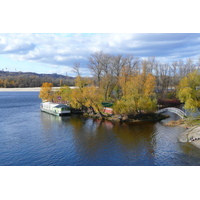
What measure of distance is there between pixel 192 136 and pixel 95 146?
519 inches

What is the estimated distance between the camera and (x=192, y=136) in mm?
26406

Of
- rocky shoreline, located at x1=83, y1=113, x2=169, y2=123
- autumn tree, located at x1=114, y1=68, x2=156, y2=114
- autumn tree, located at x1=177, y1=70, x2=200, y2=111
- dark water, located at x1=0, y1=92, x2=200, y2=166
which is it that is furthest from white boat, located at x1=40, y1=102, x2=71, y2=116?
autumn tree, located at x1=177, y1=70, x2=200, y2=111

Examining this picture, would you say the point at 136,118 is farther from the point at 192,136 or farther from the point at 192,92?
the point at 192,136

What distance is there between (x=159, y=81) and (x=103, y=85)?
38181 millimetres

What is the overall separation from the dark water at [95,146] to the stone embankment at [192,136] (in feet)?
3.19

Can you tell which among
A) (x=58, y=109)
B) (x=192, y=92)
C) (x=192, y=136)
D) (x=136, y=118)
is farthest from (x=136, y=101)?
(x=58, y=109)

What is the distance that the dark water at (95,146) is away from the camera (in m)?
19.8

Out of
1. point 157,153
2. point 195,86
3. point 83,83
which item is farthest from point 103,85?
point 157,153

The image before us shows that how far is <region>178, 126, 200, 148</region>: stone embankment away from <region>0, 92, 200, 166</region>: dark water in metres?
0.97

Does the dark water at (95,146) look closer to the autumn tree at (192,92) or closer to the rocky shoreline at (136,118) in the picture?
the rocky shoreline at (136,118)

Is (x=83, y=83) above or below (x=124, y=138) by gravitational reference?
above

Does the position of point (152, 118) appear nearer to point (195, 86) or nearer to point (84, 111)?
point (195, 86)

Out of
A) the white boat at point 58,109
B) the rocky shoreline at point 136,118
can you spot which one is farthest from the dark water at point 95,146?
the white boat at point 58,109

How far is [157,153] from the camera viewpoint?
21484 mm
